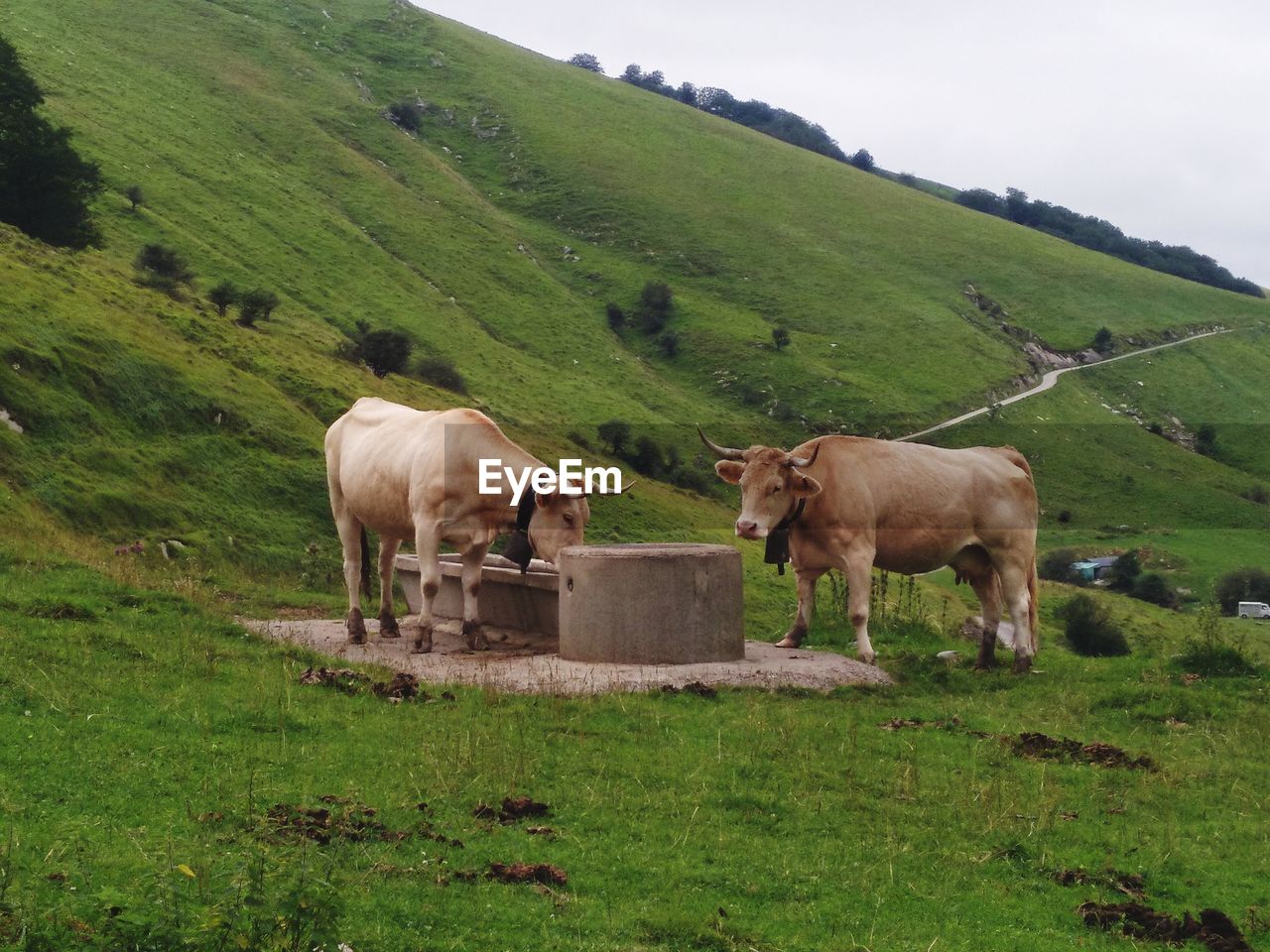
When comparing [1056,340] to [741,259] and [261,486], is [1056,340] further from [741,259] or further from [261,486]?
[261,486]

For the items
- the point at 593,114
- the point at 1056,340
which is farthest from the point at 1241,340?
the point at 593,114

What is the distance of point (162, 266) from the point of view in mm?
66250

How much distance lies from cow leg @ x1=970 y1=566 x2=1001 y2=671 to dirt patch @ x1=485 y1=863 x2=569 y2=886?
393 inches

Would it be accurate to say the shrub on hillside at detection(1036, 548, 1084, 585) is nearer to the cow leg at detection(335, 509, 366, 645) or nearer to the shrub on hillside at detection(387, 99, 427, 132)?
the cow leg at detection(335, 509, 366, 645)

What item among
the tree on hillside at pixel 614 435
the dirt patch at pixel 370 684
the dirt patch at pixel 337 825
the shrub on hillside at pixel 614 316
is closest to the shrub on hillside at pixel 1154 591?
the tree on hillside at pixel 614 435

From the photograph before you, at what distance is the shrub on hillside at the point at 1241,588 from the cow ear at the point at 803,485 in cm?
5816

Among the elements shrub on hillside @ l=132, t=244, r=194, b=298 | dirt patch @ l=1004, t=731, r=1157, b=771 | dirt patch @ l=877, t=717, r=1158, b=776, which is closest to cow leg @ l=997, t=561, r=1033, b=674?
dirt patch @ l=877, t=717, r=1158, b=776

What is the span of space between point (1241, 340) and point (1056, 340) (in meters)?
25.1

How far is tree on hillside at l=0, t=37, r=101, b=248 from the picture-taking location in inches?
2029

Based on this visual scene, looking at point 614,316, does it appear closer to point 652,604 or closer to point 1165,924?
point 652,604

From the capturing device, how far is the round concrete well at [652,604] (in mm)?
15789

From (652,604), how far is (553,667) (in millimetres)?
1329

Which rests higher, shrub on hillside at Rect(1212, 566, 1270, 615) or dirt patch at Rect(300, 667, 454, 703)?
dirt patch at Rect(300, 667, 454, 703)

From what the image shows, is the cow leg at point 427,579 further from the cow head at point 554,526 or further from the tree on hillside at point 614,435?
the tree on hillside at point 614,435
